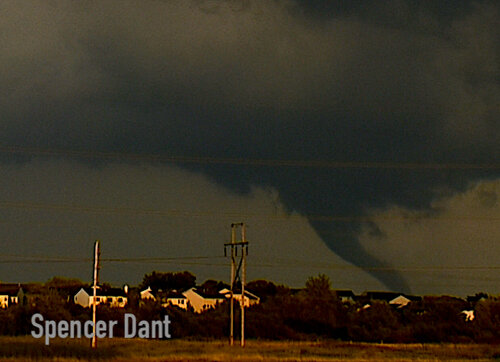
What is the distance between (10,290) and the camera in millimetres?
176125

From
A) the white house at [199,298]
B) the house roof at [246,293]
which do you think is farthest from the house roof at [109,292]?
the house roof at [246,293]

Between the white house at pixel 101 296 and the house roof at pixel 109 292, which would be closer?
the white house at pixel 101 296

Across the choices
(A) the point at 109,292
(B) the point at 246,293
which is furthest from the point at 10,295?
(B) the point at 246,293

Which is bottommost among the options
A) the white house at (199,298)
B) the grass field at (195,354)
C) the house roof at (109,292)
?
the grass field at (195,354)

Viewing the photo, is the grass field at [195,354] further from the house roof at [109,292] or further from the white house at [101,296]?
the house roof at [109,292]

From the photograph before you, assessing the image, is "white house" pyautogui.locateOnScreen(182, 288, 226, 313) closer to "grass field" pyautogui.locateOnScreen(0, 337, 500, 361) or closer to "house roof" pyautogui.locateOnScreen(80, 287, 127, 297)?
"house roof" pyautogui.locateOnScreen(80, 287, 127, 297)

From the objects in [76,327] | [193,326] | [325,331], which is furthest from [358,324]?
[76,327]

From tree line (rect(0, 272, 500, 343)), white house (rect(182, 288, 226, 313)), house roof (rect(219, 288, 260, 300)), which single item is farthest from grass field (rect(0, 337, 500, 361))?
white house (rect(182, 288, 226, 313))

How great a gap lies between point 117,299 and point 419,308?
2333 inches

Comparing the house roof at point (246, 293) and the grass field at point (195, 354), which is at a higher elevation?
the house roof at point (246, 293)

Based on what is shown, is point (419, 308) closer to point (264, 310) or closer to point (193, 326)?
point (264, 310)

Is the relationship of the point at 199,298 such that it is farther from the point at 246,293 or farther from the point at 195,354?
the point at 195,354

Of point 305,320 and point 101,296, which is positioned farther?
point 101,296

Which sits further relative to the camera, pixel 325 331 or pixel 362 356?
pixel 325 331
